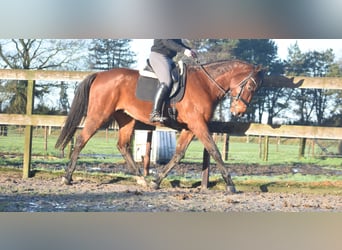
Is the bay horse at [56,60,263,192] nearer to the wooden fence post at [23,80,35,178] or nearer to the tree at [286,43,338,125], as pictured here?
the wooden fence post at [23,80,35,178]

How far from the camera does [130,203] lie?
543 cm

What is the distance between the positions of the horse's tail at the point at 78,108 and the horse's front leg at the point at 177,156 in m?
1.01

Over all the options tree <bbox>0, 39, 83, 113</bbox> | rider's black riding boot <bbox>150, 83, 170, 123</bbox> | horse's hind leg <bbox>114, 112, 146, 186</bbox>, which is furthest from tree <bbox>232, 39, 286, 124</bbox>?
tree <bbox>0, 39, 83, 113</bbox>

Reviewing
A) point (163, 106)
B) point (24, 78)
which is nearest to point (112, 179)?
point (163, 106)

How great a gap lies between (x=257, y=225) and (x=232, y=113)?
1191mm

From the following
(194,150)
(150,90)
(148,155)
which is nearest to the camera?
(150,90)

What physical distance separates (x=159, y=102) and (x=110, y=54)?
2.39 feet

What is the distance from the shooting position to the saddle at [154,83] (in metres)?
5.66

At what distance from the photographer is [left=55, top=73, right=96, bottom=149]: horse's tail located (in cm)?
579

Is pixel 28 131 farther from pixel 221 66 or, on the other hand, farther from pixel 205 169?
pixel 221 66

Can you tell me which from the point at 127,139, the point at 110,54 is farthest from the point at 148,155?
the point at 110,54

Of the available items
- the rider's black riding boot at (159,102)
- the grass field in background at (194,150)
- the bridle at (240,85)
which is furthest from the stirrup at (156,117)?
the bridle at (240,85)

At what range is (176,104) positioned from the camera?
5.69 meters
